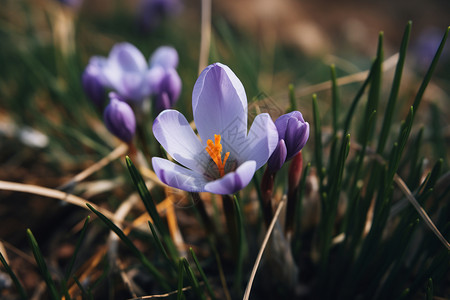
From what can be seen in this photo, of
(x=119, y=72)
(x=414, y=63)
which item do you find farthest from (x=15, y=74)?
(x=414, y=63)

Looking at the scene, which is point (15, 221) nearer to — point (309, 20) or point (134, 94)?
point (134, 94)

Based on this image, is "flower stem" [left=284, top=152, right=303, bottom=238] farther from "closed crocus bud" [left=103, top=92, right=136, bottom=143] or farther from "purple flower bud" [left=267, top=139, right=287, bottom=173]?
"closed crocus bud" [left=103, top=92, right=136, bottom=143]

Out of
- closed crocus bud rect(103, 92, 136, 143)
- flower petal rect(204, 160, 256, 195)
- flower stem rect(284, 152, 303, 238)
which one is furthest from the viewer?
closed crocus bud rect(103, 92, 136, 143)

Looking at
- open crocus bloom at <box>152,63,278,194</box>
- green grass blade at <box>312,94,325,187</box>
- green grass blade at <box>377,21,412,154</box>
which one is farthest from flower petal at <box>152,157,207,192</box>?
green grass blade at <box>377,21,412,154</box>

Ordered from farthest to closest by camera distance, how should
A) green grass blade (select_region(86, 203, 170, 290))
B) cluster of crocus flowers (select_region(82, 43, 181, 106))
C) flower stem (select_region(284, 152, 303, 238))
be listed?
1. cluster of crocus flowers (select_region(82, 43, 181, 106))
2. flower stem (select_region(284, 152, 303, 238))
3. green grass blade (select_region(86, 203, 170, 290))

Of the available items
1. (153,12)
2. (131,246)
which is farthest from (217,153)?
(153,12)
